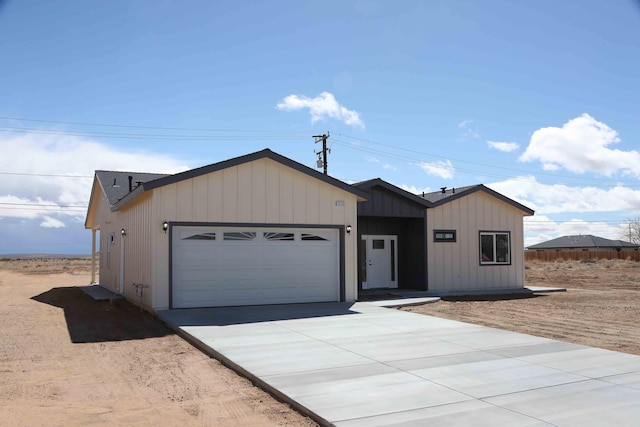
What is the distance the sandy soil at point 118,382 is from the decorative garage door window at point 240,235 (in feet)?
8.62

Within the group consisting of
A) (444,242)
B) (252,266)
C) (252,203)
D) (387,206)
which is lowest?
(252,266)

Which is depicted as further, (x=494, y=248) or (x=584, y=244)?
(x=584, y=244)

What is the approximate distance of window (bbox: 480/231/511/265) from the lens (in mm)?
19234

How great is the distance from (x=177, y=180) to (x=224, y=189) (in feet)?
3.76

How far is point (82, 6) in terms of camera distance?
36.8ft

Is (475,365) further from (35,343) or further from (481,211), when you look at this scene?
(481,211)

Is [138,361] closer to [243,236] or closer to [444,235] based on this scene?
[243,236]

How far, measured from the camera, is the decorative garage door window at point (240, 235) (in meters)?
13.2

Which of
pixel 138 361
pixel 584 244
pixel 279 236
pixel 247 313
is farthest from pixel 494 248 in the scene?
pixel 584 244

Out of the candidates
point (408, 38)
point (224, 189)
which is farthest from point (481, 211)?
point (224, 189)

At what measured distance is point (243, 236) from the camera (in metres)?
13.4

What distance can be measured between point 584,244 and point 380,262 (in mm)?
58822

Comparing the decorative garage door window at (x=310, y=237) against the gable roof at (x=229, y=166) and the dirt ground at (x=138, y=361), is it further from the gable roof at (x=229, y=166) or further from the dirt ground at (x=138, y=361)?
the dirt ground at (x=138, y=361)

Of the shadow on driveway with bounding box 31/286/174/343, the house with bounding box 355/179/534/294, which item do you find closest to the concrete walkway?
the shadow on driveway with bounding box 31/286/174/343
